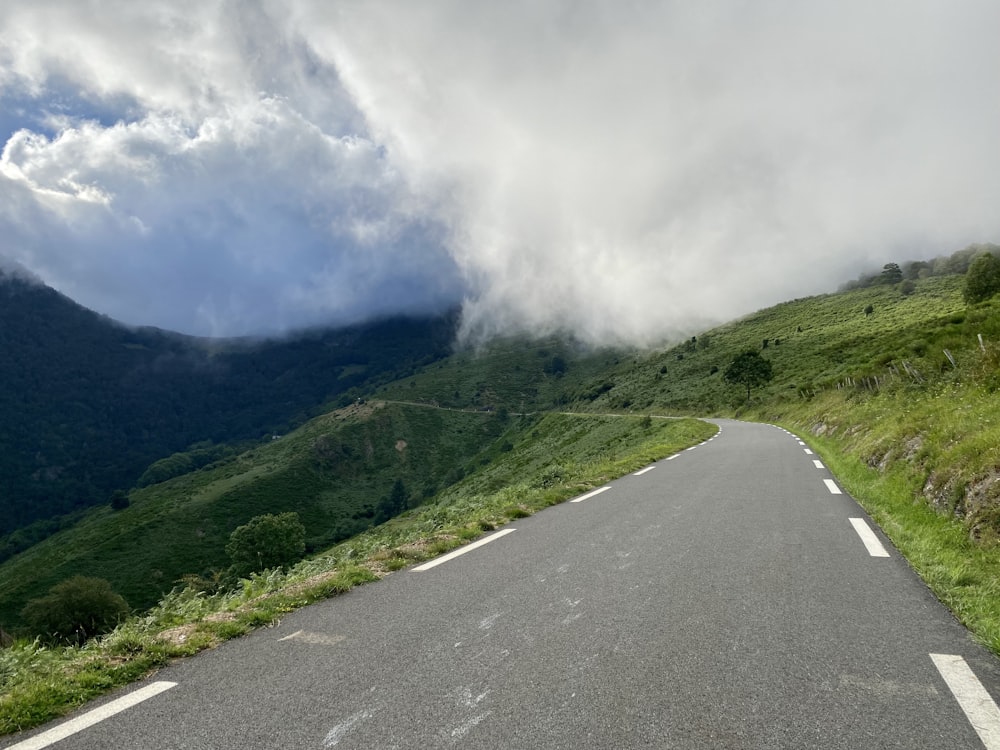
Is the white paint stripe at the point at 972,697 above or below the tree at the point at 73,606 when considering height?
above

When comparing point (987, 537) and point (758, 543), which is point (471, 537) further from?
point (987, 537)

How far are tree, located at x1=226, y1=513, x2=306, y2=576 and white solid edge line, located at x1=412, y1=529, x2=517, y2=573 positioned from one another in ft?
220

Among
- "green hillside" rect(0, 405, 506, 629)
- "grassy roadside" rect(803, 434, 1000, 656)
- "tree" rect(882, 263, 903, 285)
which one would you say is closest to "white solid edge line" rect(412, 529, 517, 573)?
"grassy roadside" rect(803, 434, 1000, 656)

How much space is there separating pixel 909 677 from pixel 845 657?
1.37ft

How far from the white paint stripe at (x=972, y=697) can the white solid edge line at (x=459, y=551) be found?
18.3 ft

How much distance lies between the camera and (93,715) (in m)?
3.65

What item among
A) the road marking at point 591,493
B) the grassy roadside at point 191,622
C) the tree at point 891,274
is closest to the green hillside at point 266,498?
the road marking at point 591,493

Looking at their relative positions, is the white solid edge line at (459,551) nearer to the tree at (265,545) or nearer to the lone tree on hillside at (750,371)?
the tree at (265,545)

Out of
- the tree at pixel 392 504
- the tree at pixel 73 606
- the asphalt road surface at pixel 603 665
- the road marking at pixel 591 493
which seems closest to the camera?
the asphalt road surface at pixel 603 665

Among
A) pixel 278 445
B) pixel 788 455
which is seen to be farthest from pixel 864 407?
pixel 278 445

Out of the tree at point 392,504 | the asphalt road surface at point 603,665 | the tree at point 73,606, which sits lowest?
the tree at point 392,504

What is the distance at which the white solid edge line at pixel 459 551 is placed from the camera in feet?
24.1

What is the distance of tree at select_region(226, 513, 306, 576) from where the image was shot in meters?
67.4

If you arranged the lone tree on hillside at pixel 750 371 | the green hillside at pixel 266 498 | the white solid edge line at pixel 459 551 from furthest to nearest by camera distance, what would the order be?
the green hillside at pixel 266 498
the lone tree on hillside at pixel 750 371
the white solid edge line at pixel 459 551
